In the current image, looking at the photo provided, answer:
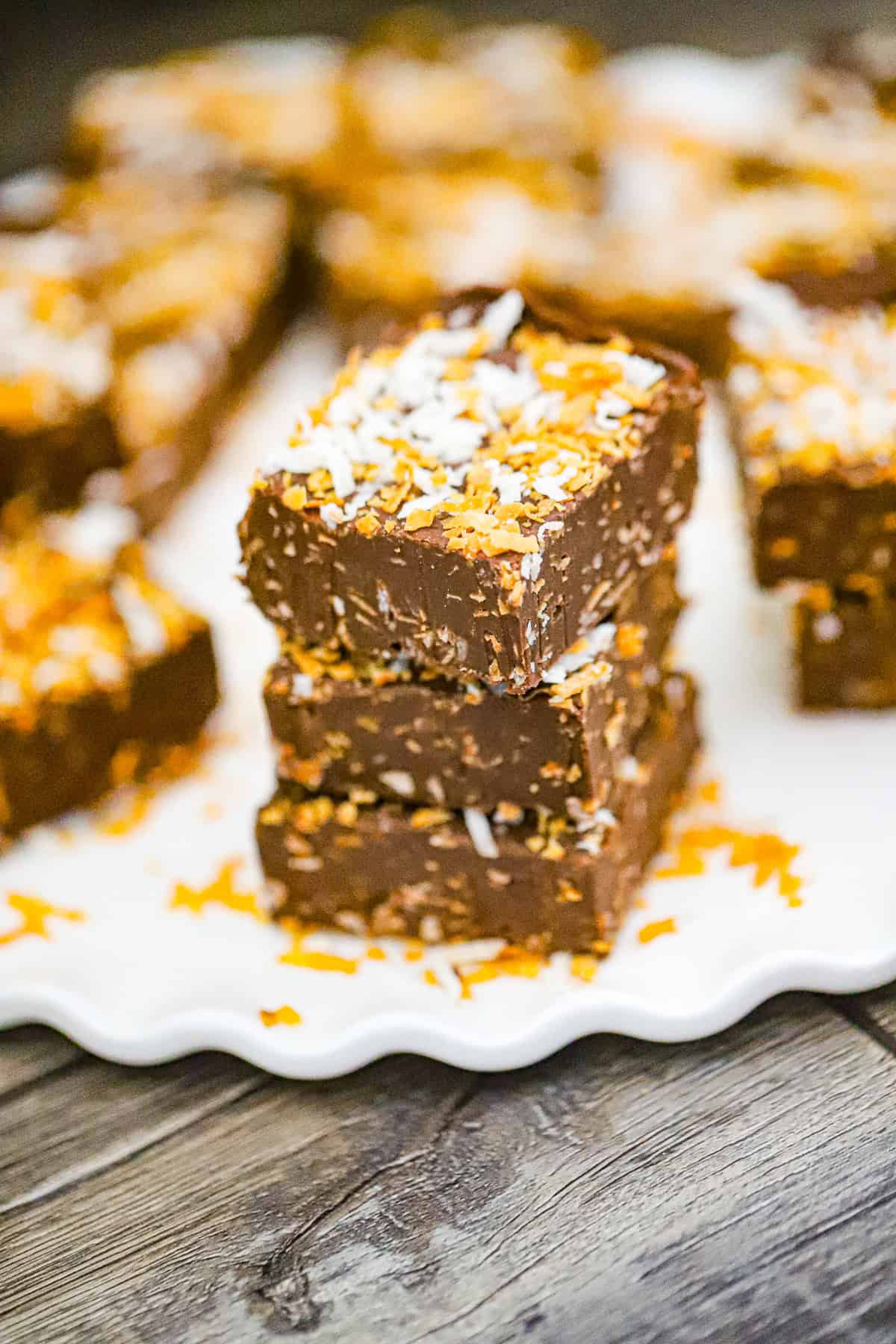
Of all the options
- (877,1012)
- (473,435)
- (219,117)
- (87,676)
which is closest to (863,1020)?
(877,1012)

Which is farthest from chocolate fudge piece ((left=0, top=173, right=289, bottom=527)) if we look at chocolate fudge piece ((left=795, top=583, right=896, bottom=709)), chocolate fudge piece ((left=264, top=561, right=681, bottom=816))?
chocolate fudge piece ((left=795, top=583, right=896, bottom=709))

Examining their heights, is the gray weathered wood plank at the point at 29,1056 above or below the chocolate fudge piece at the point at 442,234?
below

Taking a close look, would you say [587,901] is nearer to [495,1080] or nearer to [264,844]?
[495,1080]

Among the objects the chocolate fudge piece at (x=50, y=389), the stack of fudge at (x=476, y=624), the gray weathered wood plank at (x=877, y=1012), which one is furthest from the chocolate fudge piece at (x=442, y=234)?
the gray weathered wood plank at (x=877, y=1012)

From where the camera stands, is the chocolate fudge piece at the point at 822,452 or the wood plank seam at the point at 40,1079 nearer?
the wood plank seam at the point at 40,1079

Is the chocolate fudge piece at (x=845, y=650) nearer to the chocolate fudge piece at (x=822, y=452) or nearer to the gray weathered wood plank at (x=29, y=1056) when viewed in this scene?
the chocolate fudge piece at (x=822, y=452)
